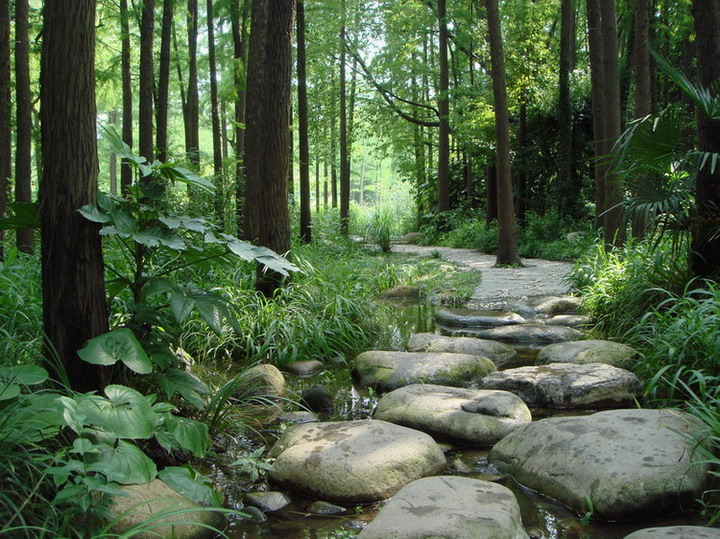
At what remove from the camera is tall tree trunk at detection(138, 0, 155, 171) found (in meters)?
11.1

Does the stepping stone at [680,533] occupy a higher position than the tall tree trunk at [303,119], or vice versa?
the tall tree trunk at [303,119]

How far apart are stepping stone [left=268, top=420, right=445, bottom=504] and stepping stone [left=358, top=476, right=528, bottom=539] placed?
38 centimetres

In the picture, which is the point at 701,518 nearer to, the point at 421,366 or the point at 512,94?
the point at 421,366

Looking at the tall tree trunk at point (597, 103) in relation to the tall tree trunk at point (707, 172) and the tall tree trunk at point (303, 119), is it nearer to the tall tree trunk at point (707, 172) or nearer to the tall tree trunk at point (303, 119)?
the tall tree trunk at point (707, 172)

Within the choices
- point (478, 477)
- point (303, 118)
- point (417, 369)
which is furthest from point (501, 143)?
point (478, 477)

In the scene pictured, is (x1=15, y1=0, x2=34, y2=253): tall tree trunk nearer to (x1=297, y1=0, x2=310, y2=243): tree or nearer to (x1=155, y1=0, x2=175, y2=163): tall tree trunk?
(x1=155, y1=0, x2=175, y2=163): tall tree trunk

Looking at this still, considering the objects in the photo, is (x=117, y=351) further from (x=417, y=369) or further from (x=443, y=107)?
(x=443, y=107)

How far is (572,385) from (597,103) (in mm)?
7971

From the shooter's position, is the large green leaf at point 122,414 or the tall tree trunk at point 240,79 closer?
the large green leaf at point 122,414

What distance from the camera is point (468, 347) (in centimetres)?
700

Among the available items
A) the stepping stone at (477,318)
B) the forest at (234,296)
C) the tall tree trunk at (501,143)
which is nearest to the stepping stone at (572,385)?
the forest at (234,296)

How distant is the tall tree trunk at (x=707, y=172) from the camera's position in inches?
232

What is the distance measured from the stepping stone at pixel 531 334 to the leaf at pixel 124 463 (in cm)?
550

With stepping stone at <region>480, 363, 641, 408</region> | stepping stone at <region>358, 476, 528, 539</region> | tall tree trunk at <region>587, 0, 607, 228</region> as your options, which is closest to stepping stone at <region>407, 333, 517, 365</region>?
stepping stone at <region>480, 363, 641, 408</region>
